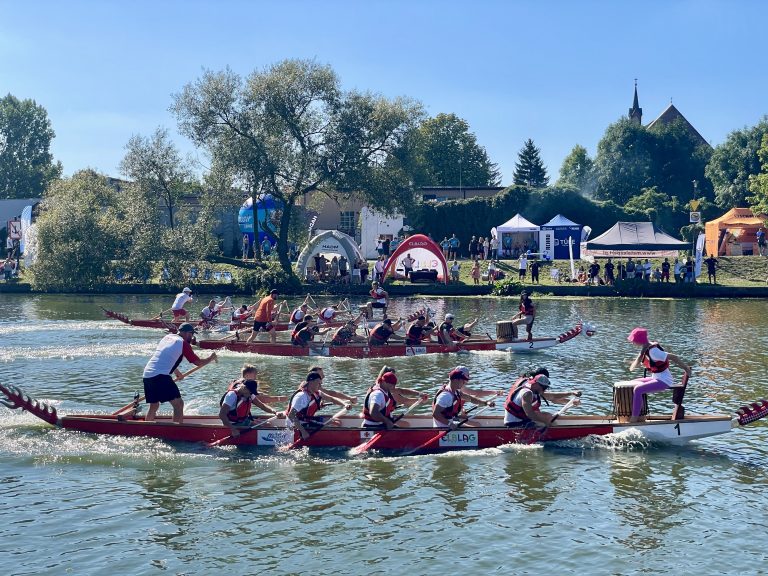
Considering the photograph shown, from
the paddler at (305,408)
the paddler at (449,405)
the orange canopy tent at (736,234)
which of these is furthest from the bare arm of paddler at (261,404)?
the orange canopy tent at (736,234)

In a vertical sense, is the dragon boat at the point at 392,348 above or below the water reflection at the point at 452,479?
above

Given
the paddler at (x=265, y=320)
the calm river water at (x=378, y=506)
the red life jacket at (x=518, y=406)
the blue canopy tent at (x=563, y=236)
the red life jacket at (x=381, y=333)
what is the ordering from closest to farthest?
1. the calm river water at (x=378, y=506)
2. the red life jacket at (x=518, y=406)
3. the red life jacket at (x=381, y=333)
4. the paddler at (x=265, y=320)
5. the blue canopy tent at (x=563, y=236)

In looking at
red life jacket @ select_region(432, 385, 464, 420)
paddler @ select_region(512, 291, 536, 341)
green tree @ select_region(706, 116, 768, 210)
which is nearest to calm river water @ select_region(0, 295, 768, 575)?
red life jacket @ select_region(432, 385, 464, 420)

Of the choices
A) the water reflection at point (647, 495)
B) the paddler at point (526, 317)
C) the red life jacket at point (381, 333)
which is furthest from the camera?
the paddler at point (526, 317)

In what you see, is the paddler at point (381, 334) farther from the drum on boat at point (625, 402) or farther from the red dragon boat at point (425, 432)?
the drum on boat at point (625, 402)

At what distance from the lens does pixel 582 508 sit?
526 inches

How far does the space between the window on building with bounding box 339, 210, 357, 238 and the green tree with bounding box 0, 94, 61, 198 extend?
4714 cm

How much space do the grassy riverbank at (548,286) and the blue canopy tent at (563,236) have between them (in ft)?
9.09

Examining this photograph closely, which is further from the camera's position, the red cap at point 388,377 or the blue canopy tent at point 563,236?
the blue canopy tent at point 563,236

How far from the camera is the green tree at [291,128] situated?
52.2 meters

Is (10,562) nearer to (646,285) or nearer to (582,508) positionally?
(582,508)

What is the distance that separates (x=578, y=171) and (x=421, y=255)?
6191 cm

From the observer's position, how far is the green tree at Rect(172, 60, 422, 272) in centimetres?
5216

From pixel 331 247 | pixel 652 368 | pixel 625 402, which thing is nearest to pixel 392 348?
pixel 625 402
